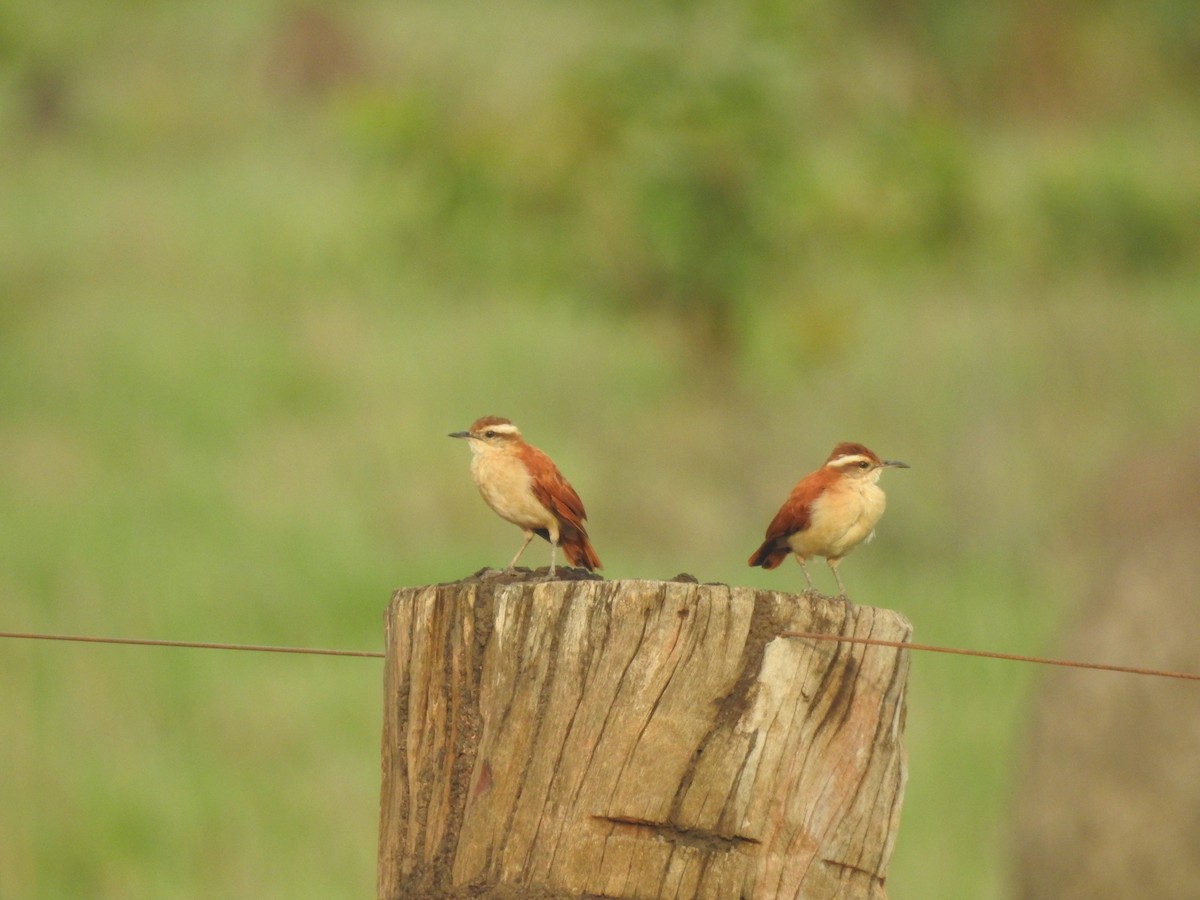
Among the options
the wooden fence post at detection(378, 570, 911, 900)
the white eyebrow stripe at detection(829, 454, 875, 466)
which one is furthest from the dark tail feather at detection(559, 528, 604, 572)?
the wooden fence post at detection(378, 570, 911, 900)

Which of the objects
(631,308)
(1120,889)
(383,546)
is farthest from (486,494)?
(631,308)

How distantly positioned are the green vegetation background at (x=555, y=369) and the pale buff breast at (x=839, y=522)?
543 centimetres

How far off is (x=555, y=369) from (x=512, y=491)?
17.3 meters

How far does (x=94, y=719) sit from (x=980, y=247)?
54.8 feet

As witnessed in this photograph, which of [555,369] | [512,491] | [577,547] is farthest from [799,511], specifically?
[555,369]

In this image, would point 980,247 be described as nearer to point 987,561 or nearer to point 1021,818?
point 987,561

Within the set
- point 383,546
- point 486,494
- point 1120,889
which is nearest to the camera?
point 486,494

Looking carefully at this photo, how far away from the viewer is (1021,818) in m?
10.1

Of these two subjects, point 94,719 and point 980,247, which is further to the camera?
point 980,247

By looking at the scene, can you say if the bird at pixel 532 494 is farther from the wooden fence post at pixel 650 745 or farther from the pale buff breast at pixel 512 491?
the wooden fence post at pixel 650 745

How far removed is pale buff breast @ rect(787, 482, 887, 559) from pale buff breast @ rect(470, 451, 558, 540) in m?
0.73

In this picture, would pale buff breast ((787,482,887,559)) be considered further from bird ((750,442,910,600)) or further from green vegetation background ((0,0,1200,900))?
green vegetation background ((0,0,1200,900))

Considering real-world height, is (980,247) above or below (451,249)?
above

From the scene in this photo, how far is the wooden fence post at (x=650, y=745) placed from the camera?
13.3 feet
